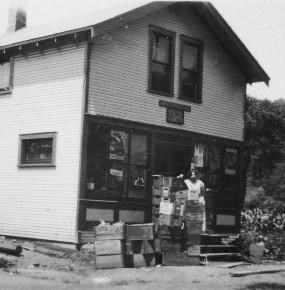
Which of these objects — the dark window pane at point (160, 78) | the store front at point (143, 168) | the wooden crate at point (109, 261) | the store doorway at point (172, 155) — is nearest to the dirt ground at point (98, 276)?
the wooden crate at point (109, 261)

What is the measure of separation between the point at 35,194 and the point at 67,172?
1.29 m

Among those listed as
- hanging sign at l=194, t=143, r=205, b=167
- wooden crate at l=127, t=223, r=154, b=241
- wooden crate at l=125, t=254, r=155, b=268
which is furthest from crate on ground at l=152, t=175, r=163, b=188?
wooden crate at l=125, t=254, r=155, b=268

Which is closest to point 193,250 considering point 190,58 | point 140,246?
point 140,246

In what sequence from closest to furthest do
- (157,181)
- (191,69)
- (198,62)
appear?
(157,181)
(191,69)
(198,62)

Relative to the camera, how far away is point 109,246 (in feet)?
40.9

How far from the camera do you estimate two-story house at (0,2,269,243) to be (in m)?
14.7

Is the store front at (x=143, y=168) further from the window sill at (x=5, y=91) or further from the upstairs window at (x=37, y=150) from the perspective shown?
the window sill at (x=5, y=91)

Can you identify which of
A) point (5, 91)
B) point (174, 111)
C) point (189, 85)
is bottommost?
point (174, 111)

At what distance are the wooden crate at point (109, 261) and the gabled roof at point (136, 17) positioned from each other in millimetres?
5556

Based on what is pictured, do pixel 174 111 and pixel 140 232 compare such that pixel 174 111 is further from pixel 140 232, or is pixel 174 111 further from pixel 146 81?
pixel 140 232

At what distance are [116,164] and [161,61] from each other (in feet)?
12.1

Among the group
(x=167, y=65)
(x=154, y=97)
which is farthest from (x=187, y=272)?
(x=167, y=65)

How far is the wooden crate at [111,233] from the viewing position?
41.1 feet

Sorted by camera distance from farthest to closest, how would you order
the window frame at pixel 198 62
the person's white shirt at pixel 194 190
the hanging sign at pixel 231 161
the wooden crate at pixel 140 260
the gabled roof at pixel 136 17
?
the hanging sign at pixel 231 161, the window frame at pixel 198 62, the gabled roof at pixel 136 17, the person's white shirt at pixel 194 190, the wooden crate at pixel 140 260
